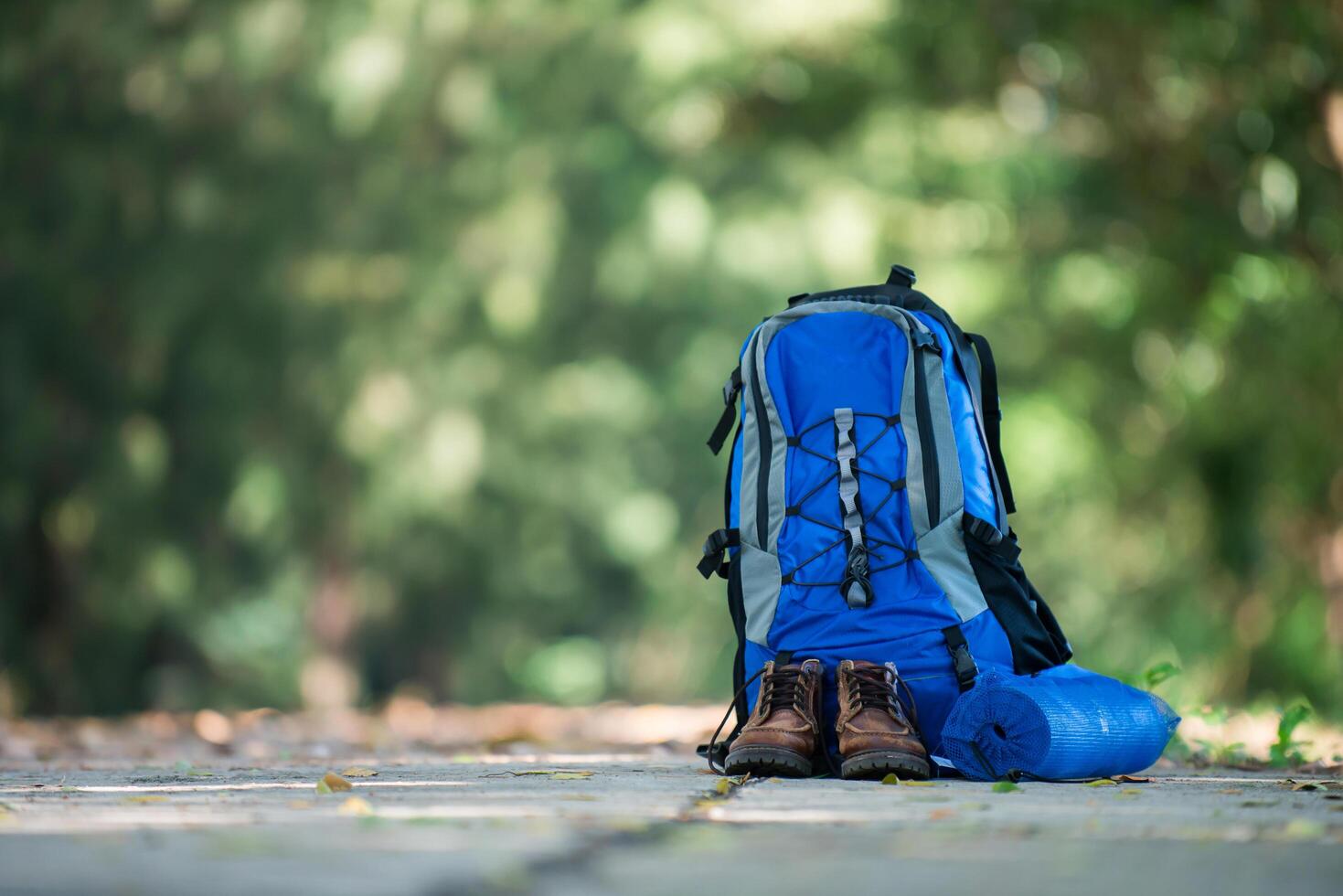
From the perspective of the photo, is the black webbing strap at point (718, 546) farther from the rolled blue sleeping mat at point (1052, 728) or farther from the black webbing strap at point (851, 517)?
the rolled blue sleeping mat at point (1052, 728)

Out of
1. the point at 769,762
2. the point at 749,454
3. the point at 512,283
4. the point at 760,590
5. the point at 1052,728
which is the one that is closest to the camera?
the point at 1052,728

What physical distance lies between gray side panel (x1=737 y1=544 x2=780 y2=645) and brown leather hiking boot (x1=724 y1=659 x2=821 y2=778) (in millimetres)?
158

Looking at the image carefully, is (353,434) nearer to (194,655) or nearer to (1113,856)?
(194,655)

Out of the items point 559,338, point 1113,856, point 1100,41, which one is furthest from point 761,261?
point 1113,856

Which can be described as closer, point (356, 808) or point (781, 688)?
point (356, 808)

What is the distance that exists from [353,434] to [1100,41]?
15.5ft

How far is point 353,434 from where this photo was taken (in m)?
9.71

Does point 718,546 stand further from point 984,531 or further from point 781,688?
point 984,531

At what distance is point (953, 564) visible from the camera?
319 cm

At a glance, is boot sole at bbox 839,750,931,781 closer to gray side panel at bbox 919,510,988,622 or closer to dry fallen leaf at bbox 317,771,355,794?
gray side panel at bbox 919,510,988,622

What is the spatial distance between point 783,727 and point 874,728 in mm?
165

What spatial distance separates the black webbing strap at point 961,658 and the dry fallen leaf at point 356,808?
1.25m

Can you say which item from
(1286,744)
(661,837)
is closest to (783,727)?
(661,837)

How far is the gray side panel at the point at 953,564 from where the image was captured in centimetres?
315
